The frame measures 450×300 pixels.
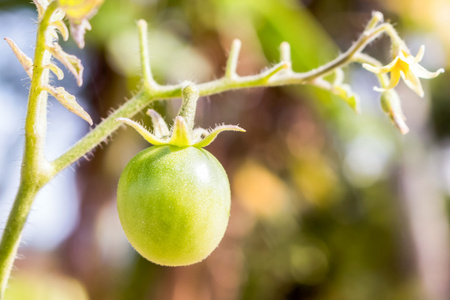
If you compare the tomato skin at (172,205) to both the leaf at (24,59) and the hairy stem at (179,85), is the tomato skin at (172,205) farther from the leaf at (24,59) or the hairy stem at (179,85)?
the leaf at (24,59)

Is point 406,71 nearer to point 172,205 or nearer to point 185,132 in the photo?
point 185,132

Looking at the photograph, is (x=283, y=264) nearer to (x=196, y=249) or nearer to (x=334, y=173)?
(x=334, y=173)

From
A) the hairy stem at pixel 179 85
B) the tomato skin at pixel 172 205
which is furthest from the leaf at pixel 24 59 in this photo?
the tomato skin at pixel 172 205

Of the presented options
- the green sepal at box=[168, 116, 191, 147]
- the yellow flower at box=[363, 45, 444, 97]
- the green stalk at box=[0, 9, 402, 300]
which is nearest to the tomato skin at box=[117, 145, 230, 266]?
the green sepal at box=[168, 116, 191, 147]

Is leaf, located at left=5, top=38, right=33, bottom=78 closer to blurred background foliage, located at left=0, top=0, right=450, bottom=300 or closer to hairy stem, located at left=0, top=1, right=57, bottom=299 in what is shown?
hairy stem, located at left=0, top=1, right=57, bottom=299

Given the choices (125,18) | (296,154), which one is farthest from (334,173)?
(125,18)

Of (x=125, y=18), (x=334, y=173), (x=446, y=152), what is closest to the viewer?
(x=125, y=18)
